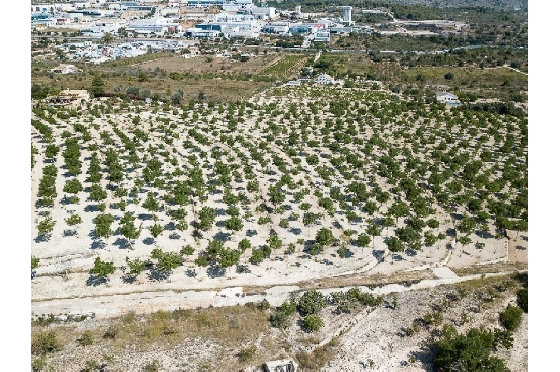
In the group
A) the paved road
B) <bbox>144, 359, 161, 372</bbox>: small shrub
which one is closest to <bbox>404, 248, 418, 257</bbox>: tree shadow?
the paved road

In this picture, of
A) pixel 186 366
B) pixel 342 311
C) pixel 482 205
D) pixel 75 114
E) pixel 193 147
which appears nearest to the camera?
pixel 186 366

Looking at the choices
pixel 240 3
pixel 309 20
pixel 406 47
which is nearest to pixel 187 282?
pixel 406 47

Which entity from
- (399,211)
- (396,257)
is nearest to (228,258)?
(396,257)

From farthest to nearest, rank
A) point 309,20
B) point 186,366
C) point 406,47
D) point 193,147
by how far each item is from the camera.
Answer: point 309,20, point 406,47, point 193,147, point 186,366

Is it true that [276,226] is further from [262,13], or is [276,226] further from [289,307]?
[262,13]

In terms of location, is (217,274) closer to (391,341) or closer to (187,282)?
(187,282)

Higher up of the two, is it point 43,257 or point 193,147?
point 193,147

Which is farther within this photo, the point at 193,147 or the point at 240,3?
the point at 240,3

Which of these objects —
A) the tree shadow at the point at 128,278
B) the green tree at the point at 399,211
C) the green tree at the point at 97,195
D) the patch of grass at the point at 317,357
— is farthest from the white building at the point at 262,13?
the patch of grass at the point at 317,357
